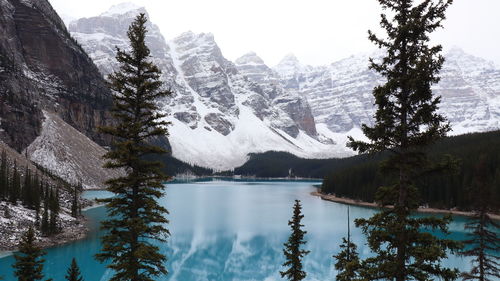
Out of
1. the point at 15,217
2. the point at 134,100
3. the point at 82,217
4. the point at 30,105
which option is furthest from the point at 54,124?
the point at 134,100

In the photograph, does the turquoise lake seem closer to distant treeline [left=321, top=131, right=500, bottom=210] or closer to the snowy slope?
distant treeline [left=321, top=131, right=500, bottom=210]

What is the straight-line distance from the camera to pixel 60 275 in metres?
43.0

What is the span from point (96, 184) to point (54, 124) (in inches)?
1475

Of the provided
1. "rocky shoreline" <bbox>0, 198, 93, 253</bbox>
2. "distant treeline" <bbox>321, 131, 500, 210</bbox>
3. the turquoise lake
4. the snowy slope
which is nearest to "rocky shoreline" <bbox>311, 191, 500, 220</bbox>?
"distant treeline" <bbox>321, 131, 500, 210</bbox>

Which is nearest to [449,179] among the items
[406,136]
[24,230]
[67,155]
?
[24,230]

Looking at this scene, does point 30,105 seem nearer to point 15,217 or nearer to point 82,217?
point 82,217

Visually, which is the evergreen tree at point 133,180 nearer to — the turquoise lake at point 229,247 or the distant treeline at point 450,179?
the turquoise lake at point 229,247

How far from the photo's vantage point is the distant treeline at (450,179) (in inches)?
3824

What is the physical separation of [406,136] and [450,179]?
100m

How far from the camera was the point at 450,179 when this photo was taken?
332 feet

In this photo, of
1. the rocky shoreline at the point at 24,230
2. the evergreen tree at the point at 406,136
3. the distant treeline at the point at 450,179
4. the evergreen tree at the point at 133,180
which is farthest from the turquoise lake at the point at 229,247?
the evergreen tree at the point at 406,136

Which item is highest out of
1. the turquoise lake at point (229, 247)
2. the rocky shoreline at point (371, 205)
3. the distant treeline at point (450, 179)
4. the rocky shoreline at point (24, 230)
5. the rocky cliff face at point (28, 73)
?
the rocky cliff face at point (28, 73)

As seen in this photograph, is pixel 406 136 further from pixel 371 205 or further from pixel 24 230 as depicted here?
pixel 371 205

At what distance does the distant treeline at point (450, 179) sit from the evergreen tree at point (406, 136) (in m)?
62.3
